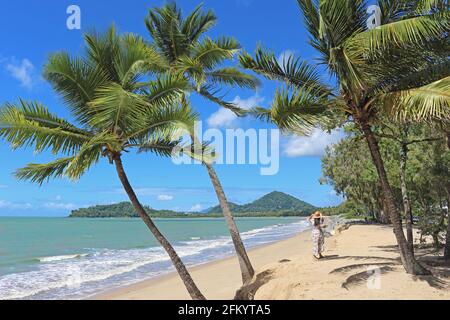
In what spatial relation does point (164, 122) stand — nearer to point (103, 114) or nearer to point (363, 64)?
point (103, 114)

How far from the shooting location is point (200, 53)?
1134 cm

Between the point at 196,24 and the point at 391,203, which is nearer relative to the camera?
the point at 391,203

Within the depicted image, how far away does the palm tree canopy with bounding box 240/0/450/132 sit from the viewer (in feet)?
24.4

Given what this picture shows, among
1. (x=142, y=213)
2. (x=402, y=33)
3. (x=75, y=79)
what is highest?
(x=402, y=33)

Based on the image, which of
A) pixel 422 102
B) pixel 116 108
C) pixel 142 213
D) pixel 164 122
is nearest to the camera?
pixel 422 102

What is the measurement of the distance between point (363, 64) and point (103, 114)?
489 cm

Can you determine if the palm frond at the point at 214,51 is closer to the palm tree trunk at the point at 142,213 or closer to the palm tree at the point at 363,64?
the palm tree at the point at 363,64

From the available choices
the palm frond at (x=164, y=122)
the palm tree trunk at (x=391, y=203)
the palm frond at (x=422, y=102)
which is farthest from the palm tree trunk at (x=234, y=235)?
the palm frond at (x=422, y=102)

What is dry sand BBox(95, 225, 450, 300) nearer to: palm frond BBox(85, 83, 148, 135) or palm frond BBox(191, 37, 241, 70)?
palm frond BBox(85, 83, 148, 135)

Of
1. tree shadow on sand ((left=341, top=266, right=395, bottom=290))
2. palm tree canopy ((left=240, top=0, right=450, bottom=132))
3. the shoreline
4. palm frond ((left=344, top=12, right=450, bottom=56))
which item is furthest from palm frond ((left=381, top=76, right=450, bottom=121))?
the shoreline

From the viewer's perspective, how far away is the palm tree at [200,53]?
11336mm

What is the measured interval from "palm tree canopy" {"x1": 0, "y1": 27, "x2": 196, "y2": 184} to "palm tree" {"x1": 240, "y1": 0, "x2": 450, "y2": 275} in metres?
2.10

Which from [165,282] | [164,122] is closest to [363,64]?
[164,122]
